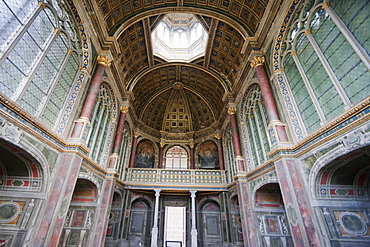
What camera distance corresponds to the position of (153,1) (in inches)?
476

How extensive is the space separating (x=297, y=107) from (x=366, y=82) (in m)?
2.90

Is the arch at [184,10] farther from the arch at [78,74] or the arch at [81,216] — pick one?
the arch at [81,216]

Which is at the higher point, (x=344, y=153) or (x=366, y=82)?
(x=366, y=82)

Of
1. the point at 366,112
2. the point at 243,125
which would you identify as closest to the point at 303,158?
the point at 366,112

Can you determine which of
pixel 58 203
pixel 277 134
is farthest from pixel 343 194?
pixel 58 203

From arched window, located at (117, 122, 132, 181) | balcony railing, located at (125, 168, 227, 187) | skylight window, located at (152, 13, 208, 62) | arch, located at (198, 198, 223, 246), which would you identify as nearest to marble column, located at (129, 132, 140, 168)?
arched window, located at (117, 122, 132, 181)

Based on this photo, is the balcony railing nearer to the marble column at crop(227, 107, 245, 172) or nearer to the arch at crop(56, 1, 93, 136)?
the marble column at crop(227, 107, 245, 172)

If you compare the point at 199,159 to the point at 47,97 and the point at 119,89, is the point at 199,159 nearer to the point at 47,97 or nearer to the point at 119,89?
the point at 119,89

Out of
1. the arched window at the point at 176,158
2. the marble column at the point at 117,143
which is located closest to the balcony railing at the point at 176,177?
the marble column at the point at 117,143

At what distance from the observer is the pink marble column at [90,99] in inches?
331

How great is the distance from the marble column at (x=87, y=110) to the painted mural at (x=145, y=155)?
970 cm

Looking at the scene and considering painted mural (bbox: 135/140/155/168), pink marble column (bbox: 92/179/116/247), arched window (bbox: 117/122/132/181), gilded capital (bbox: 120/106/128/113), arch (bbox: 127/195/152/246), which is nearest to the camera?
pink marble column (bbox: 92/179/116/247)

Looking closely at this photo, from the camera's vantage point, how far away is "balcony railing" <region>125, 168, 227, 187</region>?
14.4 meters

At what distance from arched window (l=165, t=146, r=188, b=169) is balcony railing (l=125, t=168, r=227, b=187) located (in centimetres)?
421
